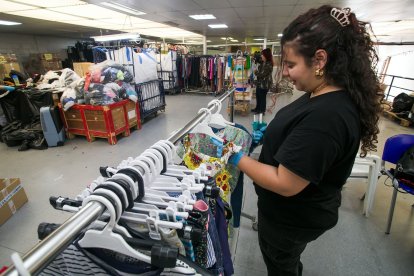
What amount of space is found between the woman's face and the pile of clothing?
354 centimetres

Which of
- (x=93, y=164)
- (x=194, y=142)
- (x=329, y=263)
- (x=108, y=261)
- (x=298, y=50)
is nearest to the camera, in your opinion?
(x=108, y=261)

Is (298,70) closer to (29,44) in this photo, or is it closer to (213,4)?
(213,4)

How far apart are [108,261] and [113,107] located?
360 cm

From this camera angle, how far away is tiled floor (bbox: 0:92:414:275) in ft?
5.41

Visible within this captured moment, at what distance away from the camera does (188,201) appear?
621 mm

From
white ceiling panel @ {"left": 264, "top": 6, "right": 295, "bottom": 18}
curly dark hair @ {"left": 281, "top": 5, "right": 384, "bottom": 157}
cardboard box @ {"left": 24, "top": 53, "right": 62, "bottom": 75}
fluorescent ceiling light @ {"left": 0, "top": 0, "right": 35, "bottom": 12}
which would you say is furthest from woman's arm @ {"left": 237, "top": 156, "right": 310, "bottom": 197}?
cardboard box @ {"left": 24, "top": 53, "right": 62, "bottom": 75}

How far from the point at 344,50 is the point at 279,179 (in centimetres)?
47

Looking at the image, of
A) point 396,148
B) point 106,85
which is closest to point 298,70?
point 396,148

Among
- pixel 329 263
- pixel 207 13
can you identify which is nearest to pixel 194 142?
pixel 329 263

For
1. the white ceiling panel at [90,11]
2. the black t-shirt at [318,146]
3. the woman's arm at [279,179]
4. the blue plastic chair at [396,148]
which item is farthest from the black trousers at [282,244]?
the white ceiling panel at [90,11]

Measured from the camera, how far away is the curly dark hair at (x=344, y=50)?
0.70m

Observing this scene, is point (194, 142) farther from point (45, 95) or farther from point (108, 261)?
point (45, 95)

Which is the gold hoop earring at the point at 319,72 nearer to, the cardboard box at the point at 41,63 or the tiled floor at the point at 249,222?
the tiled floor at the point at 249,222

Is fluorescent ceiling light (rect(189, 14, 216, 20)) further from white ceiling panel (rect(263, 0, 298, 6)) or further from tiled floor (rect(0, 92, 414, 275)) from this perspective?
tiled floor (rect(0, 92, 414, 275))
